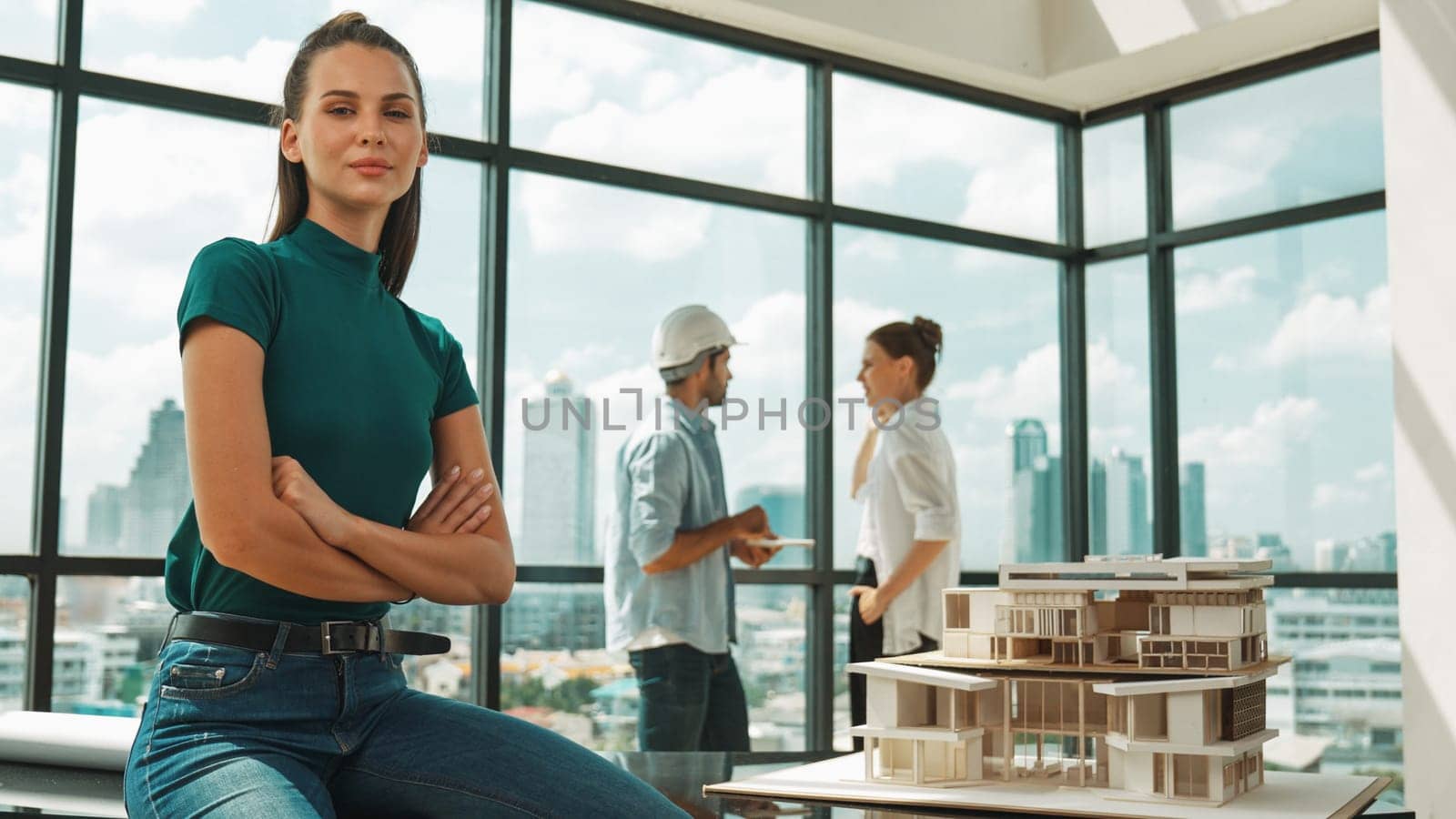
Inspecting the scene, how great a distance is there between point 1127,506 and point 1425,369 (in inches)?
63.6

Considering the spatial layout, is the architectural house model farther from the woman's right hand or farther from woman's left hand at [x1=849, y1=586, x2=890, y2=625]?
woman's left hand at [x1=849, y1=586, x2=890, y2=625]

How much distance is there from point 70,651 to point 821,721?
247 cm

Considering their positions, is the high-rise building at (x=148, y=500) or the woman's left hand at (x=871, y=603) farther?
the woman's left hand at (x=871, y=603)

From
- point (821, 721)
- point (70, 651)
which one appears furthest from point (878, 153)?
point (70, 651)

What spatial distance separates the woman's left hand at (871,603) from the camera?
12.5 ft

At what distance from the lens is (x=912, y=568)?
150 inches

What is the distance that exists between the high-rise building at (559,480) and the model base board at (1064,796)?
8.28 feet

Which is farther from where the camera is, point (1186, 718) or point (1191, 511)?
point (1191, 511)

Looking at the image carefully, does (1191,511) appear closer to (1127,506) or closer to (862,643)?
(1127,506)

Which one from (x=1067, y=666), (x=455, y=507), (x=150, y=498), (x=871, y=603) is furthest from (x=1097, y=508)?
(x=455, y=507)

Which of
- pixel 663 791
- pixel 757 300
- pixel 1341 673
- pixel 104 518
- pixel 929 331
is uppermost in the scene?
pixel 757 300

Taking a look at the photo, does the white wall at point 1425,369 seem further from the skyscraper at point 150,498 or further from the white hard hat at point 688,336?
the skyscraper at point 150,498

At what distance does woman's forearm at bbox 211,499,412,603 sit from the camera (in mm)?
1226

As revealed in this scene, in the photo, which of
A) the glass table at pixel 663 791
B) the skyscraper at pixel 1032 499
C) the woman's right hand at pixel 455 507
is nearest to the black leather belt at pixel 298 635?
the woman's right hand at pixel 455 507
